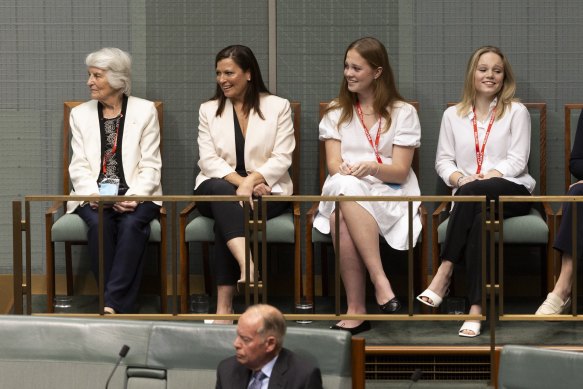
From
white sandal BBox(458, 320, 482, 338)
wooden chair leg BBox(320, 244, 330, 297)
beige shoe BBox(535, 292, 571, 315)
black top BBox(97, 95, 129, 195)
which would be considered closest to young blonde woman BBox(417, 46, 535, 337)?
beige shoe BBox(535, 292, 571, 315)

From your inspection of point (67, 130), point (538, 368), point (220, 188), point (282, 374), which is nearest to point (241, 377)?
point (282, 374)

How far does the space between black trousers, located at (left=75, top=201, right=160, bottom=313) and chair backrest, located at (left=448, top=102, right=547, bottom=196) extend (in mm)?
1872

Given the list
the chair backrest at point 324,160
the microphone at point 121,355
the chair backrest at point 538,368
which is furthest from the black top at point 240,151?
the chair backrest at point 538,368

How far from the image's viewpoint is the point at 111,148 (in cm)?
751

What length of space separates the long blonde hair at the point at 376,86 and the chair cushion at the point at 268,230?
0.66m

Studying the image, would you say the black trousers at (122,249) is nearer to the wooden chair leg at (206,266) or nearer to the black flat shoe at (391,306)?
the wooden chair leg at (206,266)

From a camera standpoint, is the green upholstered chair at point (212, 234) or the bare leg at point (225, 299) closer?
the bare leg at point (225, 299)

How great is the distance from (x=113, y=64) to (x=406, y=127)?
1640 mm

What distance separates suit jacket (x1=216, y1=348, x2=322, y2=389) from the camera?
5324mm

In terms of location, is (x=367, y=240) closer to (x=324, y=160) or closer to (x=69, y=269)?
(x=324, y=160)

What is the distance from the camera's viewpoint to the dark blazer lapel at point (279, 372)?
5.34 meters

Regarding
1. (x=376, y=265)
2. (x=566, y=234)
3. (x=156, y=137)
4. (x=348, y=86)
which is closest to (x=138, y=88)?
(x=156, y=137)

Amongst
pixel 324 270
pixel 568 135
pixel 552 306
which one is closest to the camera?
pixel 552 306

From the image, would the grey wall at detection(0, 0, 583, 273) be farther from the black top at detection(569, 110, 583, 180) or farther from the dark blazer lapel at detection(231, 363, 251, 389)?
the dark blazer lapel at detection(231, 363, 251, 389)
